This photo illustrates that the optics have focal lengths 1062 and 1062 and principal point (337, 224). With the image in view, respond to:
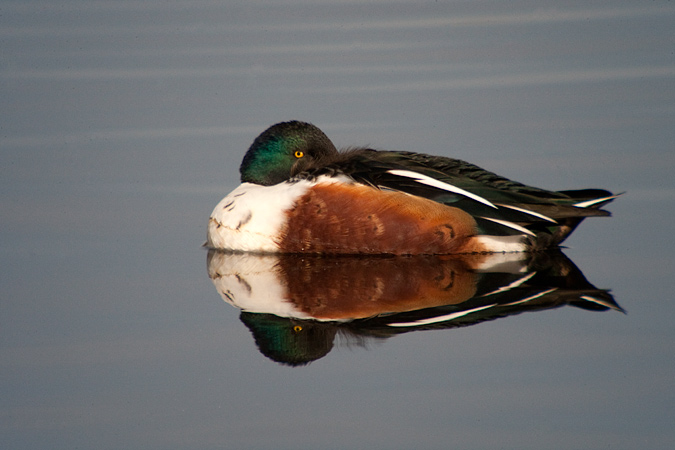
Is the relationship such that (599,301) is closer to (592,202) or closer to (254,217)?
(592,202)

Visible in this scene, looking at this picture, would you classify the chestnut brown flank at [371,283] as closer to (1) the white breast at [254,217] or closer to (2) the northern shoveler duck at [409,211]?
(2) the northern shoveler duck at [409,211]

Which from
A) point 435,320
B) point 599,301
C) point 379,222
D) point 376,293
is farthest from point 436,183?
point 435,320

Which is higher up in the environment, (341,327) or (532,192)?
(532,192)

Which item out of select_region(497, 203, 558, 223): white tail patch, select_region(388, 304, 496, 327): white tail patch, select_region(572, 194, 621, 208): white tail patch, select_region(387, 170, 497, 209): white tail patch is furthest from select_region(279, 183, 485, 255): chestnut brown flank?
select_region(388, 304, 496, 327): white tail patch

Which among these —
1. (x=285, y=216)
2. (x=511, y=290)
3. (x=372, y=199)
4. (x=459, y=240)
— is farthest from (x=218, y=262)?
(x=511, y=290)

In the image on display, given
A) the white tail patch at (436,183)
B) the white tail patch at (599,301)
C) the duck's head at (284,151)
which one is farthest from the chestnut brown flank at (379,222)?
the white tail patch at (599,301)

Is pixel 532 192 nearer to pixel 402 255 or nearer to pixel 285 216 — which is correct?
pixel 402 255
